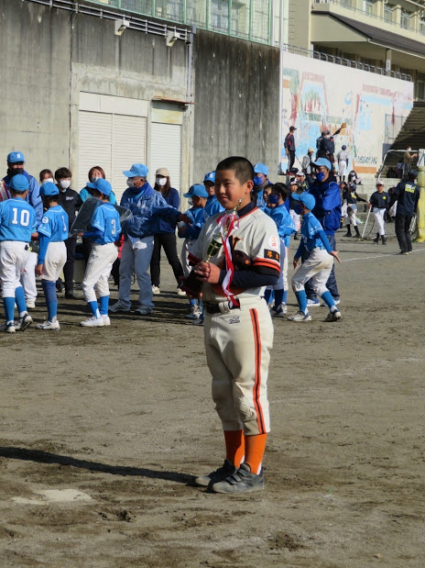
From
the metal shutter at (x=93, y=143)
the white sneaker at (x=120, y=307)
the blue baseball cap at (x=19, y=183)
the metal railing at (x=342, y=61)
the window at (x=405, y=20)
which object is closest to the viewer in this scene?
the blue baseball cap at (x=19, y=183)

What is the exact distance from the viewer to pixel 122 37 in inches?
1129

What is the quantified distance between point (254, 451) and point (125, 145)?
24.6 metres

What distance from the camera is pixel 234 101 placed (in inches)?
1331

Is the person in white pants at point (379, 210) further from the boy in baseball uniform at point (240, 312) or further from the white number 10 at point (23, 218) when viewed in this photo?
the boy in baseball uniform at point (240, 312)

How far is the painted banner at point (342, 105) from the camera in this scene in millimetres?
39938

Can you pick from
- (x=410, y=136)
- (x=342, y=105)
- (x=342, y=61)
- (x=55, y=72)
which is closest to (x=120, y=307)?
(x=55, y=72)

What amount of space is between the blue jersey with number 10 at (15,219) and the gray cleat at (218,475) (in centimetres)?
618

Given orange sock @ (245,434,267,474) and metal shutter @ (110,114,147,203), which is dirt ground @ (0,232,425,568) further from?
metal shutter @ (110,114,147,203)

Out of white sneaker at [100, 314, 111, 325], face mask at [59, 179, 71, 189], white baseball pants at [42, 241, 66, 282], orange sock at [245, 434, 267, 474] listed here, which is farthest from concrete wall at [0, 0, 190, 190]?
orange sock at [245, 434, 267, 474]

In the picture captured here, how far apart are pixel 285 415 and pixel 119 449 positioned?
5.26ft

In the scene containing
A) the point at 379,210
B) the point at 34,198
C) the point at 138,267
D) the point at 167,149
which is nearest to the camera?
the point at 138,267

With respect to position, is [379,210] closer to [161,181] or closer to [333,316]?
[161,181]

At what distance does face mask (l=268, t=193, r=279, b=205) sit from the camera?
13.2 meters

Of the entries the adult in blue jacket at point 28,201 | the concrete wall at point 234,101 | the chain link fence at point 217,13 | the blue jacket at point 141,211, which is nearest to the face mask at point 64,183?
the adult in blue jacket at point 28,201
